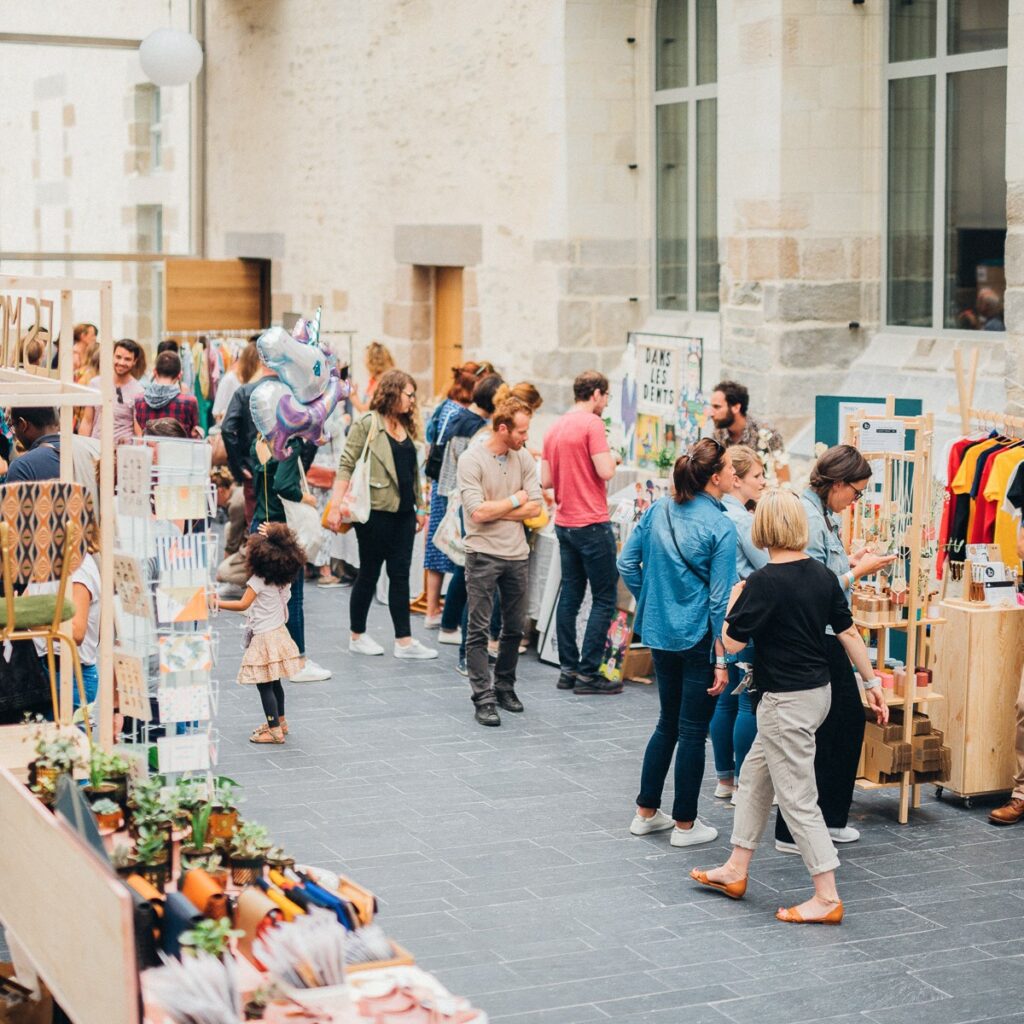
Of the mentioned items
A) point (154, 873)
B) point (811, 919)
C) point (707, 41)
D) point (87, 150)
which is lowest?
point (811, 919)

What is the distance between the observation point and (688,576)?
253 inches

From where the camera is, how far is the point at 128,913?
340cm

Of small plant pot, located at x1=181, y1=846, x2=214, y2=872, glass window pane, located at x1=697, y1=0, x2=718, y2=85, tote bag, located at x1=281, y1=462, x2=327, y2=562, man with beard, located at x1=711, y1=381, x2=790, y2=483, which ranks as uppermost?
glass window pane, located at x1=697, y1=0, x2=718, y2=85

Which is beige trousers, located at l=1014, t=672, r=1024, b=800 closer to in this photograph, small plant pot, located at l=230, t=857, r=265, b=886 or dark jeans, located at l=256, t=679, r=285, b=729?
dark jeans, located at l=256, t=679, r=285, b=729

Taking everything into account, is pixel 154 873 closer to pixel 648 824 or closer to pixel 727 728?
pixel 648 824

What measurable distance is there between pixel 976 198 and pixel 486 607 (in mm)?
3977

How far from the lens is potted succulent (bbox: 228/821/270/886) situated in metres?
4.16

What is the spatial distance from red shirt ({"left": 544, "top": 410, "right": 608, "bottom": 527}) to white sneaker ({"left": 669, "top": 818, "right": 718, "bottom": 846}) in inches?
101

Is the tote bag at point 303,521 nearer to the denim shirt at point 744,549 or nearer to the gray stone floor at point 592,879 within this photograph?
the gray stone floor at point 592,879

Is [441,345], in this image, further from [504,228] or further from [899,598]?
[899,598]

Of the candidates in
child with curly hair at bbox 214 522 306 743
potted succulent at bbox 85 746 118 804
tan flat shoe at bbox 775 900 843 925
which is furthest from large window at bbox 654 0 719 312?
potted succulent at bbox 85 746 118 804

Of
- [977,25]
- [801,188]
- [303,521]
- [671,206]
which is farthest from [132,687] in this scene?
[671,206]

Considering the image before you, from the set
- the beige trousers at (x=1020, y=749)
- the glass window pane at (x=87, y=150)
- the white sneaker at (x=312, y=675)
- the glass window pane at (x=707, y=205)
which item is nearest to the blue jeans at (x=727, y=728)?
the beige trousers at (x=1020, y=749)

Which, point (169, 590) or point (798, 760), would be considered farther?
point (798, 760)
